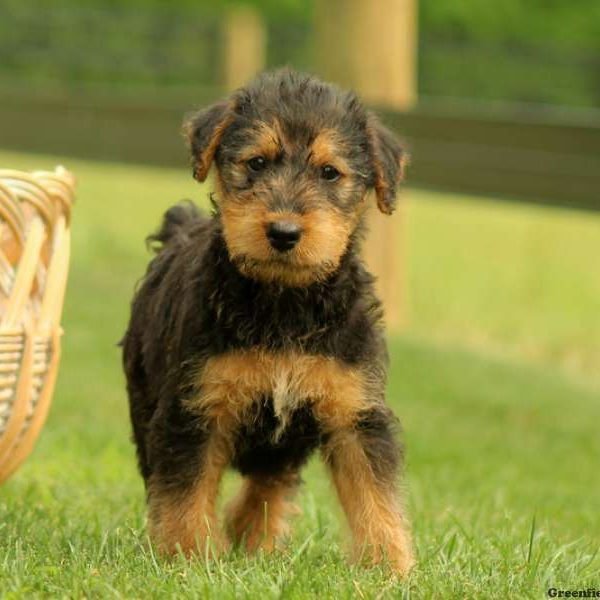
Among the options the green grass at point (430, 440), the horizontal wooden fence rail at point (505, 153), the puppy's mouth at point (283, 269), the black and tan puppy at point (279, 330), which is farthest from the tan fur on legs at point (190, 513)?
the horizontal wooden fence rail at point (505, 153)

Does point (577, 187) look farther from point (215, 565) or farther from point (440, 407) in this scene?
point (215, 565)

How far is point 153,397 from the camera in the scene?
525 cm

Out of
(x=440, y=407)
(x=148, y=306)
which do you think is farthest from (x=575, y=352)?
(x=148, y=306)

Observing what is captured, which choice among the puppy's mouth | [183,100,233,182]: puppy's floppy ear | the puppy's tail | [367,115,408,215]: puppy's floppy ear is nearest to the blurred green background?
the puppy's mouth

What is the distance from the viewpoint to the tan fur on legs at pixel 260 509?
5.49 meters

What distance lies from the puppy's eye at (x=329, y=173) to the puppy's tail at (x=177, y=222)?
3.00 ft

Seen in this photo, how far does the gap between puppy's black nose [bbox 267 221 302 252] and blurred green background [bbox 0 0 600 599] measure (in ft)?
3.24

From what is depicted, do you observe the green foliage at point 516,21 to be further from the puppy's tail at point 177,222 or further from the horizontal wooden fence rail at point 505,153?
the puppy's tail at point 177,222

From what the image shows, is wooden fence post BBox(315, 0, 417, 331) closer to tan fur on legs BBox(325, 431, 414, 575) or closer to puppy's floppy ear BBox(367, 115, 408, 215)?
puppy's floppy ear BBox(367, 115, 408, 215)

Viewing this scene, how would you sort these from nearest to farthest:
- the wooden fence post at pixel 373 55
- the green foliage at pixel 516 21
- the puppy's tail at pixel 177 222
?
the puppy's tail at pixel 177 222 → the wooden fence post at pixel 373 55 → the green foliage at pixel 516 21

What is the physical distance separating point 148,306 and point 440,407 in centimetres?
562

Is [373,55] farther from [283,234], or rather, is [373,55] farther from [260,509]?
[283,234]

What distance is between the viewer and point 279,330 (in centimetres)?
484

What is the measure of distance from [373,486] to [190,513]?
24.3 inches
